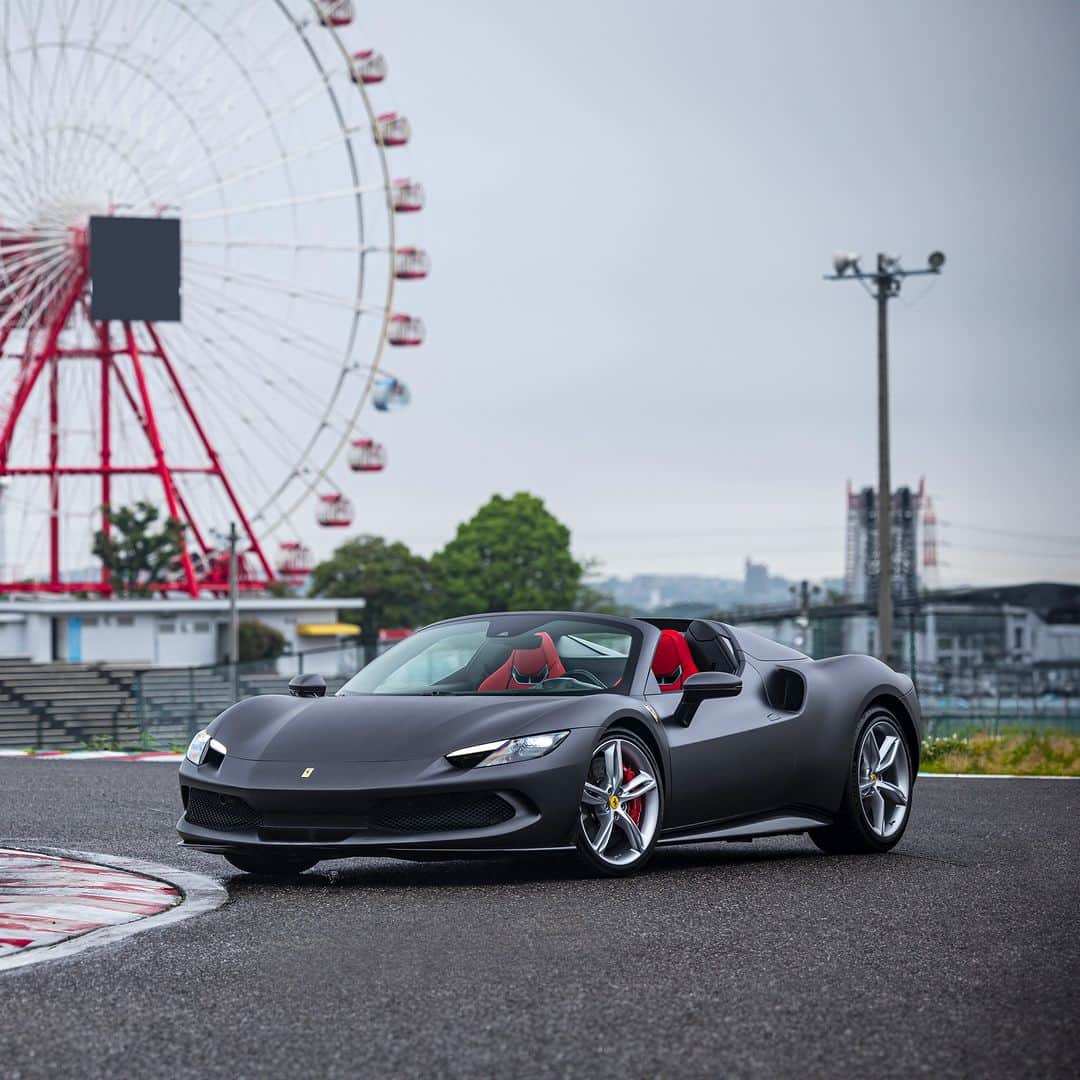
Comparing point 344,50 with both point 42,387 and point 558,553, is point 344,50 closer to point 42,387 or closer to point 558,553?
point 42,387

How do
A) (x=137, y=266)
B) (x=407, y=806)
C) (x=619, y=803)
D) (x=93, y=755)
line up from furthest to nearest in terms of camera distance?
(x=137, y=266) < (x=93, y=755) < (x=619, y=803) < (x=407, y=806)

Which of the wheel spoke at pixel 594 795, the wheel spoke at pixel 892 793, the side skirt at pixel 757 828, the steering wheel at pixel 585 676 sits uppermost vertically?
the steering wheel at pixel 585 676

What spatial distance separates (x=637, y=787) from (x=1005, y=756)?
11794 millimetres

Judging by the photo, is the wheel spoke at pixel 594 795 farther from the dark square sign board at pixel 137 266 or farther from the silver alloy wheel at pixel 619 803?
the dark square sign board at pixel 137 266

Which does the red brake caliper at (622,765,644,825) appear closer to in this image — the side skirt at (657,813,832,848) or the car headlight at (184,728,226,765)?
the side skirt at (657,813,832,848)

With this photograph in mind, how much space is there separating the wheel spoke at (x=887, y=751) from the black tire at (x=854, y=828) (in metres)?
0.12

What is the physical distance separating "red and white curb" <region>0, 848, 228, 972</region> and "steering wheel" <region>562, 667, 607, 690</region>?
1.74m

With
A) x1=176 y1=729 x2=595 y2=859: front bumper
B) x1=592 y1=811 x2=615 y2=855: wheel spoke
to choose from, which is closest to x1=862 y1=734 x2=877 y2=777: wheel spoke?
x1=592 y1=811 x2=615 y2=855: wheel spoke

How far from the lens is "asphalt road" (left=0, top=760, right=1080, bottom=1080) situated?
4.39 meters

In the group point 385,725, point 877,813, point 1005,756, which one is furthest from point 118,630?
point 385,725

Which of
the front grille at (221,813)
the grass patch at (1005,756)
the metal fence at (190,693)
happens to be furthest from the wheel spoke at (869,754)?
the metal fence at (190,693)

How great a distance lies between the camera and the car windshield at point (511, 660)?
27.0 feet

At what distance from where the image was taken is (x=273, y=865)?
7.98 meters

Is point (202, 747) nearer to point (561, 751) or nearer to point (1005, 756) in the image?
point (561, 751)
